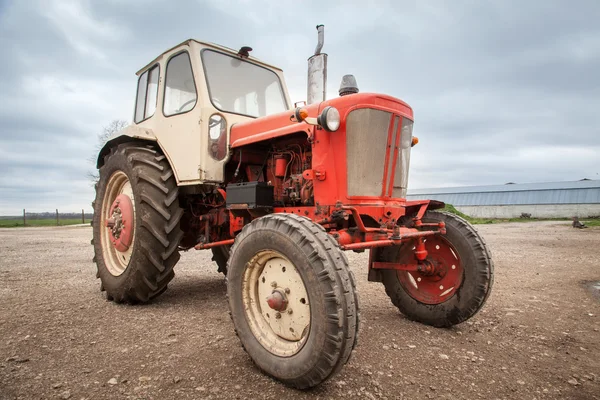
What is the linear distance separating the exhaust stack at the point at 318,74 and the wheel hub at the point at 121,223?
2.45 m

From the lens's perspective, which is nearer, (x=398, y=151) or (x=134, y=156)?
(x=398, y=151)

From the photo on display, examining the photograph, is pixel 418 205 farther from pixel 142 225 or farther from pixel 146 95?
pixel 146 95

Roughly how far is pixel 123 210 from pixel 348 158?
281 cm

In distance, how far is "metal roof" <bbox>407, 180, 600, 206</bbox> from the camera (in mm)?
35750

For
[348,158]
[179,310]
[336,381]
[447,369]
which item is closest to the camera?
[336,381]

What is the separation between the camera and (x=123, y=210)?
4477 millimetres

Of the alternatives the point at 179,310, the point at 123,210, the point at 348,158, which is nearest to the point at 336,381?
the point at 348,158

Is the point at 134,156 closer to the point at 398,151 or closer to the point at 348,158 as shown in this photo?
the point at 348,158

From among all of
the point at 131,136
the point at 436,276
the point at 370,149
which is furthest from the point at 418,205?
the point at 131,136

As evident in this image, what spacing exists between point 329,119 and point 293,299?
1.44 meters

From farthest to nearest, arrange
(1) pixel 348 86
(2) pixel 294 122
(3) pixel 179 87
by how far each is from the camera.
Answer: (3) pixel 179 87 → (2) pixel 294 122 → (1) pixel 348 86

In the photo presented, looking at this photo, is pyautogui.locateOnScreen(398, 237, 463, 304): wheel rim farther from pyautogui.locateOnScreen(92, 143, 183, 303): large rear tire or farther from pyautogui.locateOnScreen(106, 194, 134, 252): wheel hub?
pyautogui.locateOnScreen(106, 194, 134, 252): wheel hub

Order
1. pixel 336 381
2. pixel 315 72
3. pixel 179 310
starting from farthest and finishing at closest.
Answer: pixel 179 310
pixel 315 72
pixel 336 381

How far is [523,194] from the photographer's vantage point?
126 ft
